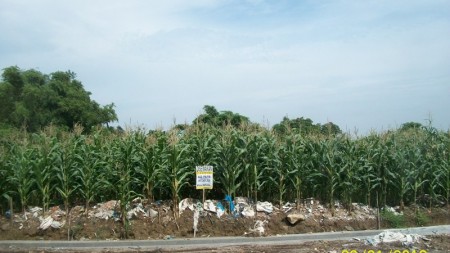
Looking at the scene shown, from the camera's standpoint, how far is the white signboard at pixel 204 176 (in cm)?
1330

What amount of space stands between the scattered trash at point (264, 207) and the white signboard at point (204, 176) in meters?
2.04

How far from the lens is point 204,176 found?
1336 cm

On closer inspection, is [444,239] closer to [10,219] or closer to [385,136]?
[385,136]

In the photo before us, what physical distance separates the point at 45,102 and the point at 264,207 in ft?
64.9

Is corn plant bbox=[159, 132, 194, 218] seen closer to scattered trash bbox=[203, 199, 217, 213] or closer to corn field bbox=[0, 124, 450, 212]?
corn field bbox=[0, 124, 450, 212]

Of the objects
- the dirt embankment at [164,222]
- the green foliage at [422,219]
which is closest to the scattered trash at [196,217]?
the dirt embankment at [164,222]

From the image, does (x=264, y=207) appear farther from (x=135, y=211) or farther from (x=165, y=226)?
(x=135, y=211)

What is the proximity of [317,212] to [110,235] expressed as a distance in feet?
22.4

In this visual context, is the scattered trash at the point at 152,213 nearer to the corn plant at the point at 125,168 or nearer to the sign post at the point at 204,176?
the corn plant at the point at 125,168

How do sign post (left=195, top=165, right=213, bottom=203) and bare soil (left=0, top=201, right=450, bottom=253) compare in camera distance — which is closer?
bare soil (left=0, top=201, right=450, bottom=253)

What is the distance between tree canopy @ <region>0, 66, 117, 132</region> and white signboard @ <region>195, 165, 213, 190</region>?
53.2 feet

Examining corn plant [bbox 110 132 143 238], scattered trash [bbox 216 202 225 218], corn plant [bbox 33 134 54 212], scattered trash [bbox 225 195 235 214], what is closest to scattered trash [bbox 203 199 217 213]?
scattered trash [bbox 216 202 225 218]

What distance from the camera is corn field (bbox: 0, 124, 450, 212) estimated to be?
13.9 m

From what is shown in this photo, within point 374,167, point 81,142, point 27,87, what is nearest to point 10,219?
point 81,142
